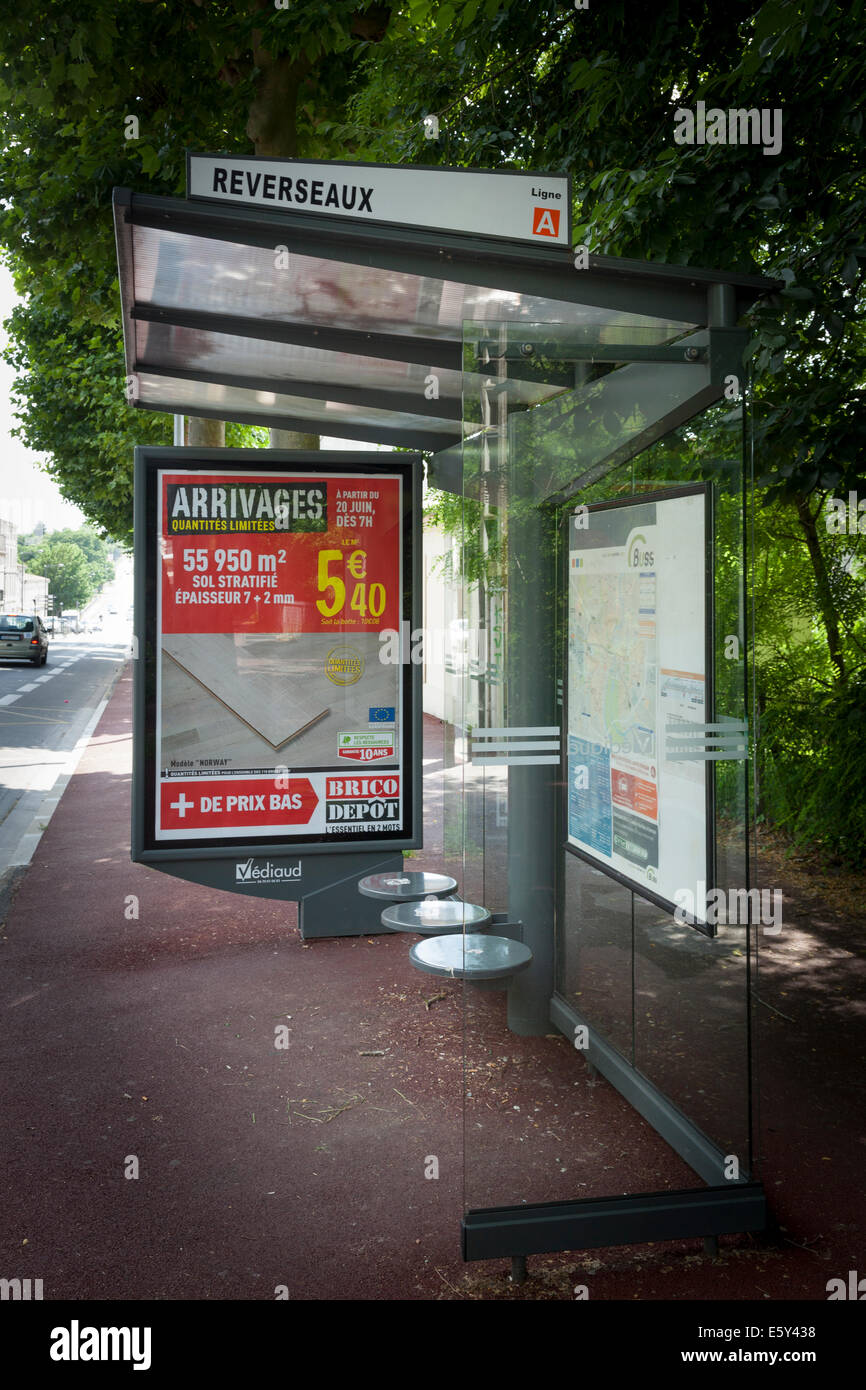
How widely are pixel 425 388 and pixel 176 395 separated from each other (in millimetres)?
1536

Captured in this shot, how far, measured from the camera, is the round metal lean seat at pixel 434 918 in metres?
4.09

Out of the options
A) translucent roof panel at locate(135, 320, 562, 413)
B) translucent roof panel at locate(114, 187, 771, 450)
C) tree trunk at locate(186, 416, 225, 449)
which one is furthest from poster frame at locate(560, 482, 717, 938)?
tree trunk at locate(186, 416, 225, 449)

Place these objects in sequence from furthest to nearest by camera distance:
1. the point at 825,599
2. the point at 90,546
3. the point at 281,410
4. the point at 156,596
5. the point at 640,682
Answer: the point at 90,546 → the point at 825,599 → the point at 281,410 → the point at 156,596 → the point at 640,682

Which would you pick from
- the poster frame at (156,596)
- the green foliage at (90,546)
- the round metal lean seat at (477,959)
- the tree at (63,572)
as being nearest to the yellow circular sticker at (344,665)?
the poster frame at (156,596)

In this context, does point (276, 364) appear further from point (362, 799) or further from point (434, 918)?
point (434, 918)

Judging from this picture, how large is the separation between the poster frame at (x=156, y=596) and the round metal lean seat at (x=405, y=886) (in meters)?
0.35

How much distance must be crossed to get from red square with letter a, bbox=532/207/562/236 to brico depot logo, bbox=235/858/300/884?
322 centimetres

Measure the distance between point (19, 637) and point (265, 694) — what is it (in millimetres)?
34270

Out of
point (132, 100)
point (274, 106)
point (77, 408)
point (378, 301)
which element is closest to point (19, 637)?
point (77, 408)

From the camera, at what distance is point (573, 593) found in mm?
4121

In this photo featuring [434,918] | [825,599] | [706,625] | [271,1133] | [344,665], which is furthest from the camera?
[825,599]

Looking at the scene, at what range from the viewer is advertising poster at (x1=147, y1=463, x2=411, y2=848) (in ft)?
18.1

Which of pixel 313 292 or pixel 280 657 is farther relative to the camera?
pixel 280 657
